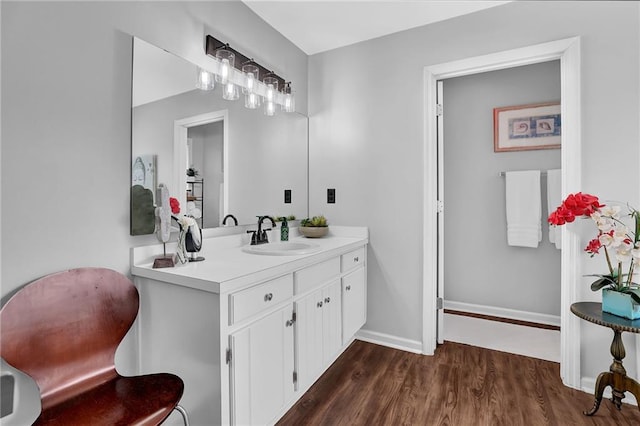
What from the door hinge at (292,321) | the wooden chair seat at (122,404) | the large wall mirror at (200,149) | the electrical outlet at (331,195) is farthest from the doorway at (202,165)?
the electrical outlet at (331,195)

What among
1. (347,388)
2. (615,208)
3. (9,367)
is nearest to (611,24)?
(615,208)

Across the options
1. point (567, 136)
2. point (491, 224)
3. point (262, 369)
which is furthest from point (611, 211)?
point (262, 369)

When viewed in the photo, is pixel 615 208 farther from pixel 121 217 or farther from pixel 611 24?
pixel 121 217

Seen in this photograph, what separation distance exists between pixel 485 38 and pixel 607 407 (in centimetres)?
238

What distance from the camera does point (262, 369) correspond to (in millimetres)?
1479

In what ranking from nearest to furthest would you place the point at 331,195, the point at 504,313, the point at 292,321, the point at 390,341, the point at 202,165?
the point at 292,321 < the point at 202,165 < the point at 390,341 < the point at 331,195 < the point at 504,313

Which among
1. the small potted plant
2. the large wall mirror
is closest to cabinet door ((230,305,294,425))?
the large wall mirror

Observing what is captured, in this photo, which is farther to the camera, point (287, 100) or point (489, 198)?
point (489, 198)

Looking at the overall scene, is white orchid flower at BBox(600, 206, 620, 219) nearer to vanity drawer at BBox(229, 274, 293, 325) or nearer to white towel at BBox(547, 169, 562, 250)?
white towel at BBox(547, 169, 562, 250)

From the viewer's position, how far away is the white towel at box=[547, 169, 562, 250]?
9.50ft

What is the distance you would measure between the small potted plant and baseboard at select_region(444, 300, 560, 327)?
5.88ft

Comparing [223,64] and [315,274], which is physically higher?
[223,64]

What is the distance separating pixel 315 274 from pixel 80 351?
1.10 meters

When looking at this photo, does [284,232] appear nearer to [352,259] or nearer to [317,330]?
[352,259]
